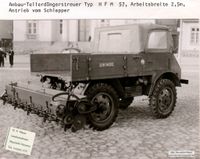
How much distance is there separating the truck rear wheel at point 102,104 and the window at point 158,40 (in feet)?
2.95

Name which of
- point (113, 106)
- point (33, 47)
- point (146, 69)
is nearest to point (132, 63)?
point (146, 69)

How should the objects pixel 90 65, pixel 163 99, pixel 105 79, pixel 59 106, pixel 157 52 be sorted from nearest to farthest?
pixel 59 106
pixel 90 65
pixel 105 79
pixel 157 52
pixel 163 99

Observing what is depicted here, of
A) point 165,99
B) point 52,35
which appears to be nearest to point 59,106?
point 165,99

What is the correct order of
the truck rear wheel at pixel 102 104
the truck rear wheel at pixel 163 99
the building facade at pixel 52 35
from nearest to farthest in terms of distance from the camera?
1. the truck rear wheel at pixel 102 104
2. the truck rear wheel at pixel 163 99
3. the building facade at pixel 52 35

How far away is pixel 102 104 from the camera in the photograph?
361 cm

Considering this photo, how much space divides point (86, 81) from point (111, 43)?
1038mm

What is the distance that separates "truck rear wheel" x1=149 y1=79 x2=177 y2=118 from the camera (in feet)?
13.6

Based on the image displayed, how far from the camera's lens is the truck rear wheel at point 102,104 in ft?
11.6

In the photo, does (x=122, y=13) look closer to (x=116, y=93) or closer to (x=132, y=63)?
(x=132, y=63)

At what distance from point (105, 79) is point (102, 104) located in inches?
12.0

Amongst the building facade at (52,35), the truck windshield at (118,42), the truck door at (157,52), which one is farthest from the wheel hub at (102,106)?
the building facade at (52,35)

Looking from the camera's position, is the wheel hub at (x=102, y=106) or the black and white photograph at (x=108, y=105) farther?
the wheel hub at (x=102, y=106)

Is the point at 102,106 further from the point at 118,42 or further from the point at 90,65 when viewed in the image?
the point at 118,42

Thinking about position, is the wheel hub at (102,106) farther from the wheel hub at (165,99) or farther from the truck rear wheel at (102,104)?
the wheel hub at (165,99)
